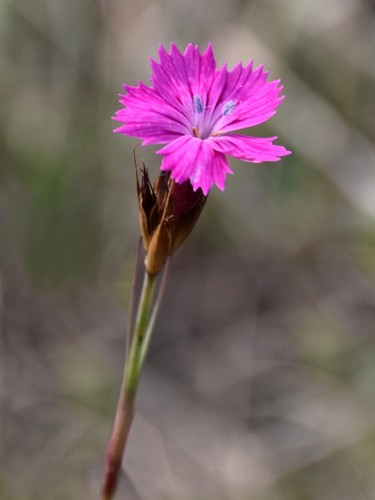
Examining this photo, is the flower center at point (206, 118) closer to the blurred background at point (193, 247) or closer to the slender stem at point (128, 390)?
the slender stem at point (128, 390)

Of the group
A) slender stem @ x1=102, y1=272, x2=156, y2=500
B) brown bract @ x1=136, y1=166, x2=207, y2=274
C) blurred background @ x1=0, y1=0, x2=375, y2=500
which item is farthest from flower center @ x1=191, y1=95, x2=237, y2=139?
blurred background @ x1=0, y1=0, x2=375, y2=500

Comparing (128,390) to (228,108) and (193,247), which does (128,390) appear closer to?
(228,108)

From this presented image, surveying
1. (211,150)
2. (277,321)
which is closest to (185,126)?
(211,150)

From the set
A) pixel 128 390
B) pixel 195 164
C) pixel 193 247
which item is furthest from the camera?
pixel 193 247

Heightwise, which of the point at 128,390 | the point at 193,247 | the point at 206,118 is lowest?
the point at 128,390

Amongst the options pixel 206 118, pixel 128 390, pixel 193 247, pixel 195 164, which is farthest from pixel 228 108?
pixel 193 247
